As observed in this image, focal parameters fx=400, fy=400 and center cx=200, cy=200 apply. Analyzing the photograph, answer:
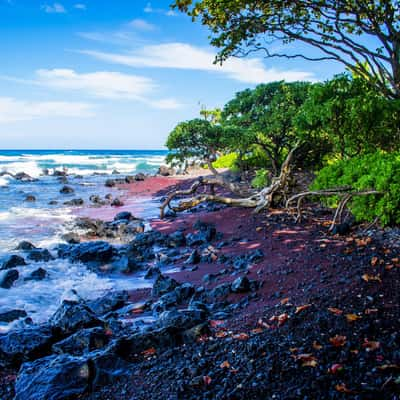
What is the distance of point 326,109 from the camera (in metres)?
9.02

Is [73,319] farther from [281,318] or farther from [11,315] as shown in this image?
[281,318]

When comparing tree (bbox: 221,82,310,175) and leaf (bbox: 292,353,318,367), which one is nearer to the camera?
leaf (bbox: 292,353,318,367)

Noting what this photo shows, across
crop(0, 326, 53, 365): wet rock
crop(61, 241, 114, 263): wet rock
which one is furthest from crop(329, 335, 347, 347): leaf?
crop(61, 241, 114, 263): wet rock

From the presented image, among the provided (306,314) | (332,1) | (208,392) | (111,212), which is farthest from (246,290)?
(111,212)

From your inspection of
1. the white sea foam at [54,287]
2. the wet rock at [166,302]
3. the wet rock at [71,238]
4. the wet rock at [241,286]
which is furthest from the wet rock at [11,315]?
the wet rock at [71,238]

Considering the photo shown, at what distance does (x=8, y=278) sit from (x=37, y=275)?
586mm

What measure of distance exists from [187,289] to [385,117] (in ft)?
19.5

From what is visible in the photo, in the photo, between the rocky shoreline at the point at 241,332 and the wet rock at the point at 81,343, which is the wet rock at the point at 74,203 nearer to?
the rocky shoreline at the point at 241,332

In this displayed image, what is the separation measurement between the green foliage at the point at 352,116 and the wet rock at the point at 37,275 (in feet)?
23.0

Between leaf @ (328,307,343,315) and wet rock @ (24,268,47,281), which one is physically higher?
leaf @ (328,307,343,315)

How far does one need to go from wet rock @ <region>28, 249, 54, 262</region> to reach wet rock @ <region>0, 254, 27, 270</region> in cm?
51

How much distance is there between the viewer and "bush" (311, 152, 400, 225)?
7102mm

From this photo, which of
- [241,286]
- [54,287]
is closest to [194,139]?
[54,287]

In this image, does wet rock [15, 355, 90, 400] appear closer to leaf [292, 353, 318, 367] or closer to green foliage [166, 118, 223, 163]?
leaf [292, 353, 318, 367]
